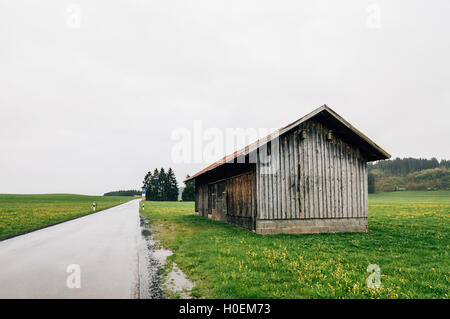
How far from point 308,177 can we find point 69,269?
11211 millimetres

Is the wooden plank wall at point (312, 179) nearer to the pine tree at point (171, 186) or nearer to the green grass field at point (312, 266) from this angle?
the green grass field at point (312, 266)

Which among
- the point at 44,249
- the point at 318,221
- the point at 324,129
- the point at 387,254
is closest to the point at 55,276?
the point at 44,249

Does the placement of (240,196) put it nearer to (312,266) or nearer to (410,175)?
(312,266)

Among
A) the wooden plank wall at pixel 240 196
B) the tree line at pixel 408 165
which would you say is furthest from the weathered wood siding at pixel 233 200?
the tree line at pixel 408 165

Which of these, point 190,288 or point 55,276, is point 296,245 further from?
point 55,276

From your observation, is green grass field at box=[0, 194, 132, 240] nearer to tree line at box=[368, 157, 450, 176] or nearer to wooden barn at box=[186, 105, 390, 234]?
wooden barn at box=[186, 105, 390, 234]

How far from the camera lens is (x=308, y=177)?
1438 centimetres

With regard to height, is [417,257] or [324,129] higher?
[324,129]

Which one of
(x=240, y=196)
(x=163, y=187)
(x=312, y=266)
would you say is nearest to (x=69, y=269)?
(x=312, y=266)

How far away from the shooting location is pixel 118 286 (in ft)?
19.2

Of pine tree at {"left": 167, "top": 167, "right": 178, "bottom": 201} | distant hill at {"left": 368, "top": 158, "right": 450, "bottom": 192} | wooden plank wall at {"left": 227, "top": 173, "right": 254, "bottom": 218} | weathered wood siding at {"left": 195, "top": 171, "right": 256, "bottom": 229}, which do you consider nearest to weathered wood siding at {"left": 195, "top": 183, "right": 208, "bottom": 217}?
weathered wood siding at {"left": 195, "top": 171, "right": 256, "bottom": 229}

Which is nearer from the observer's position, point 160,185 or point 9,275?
point 9,275
